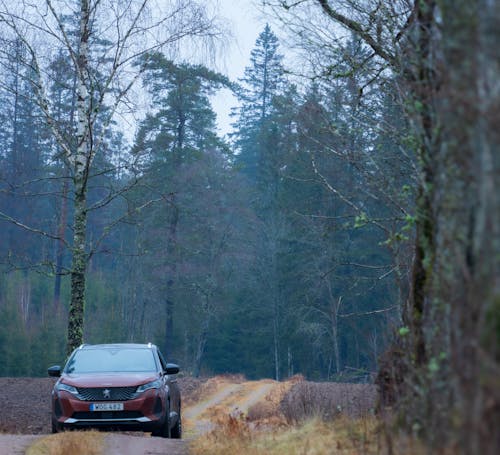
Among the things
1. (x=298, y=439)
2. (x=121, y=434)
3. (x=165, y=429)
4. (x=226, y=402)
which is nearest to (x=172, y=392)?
(x=165, y=429)

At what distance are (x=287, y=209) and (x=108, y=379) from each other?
122ft

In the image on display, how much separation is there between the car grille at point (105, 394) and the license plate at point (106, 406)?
2.8 inches

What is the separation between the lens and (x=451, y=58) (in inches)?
179

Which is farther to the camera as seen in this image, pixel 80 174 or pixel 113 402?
pixel 80 174

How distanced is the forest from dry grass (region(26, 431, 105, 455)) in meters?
3.44

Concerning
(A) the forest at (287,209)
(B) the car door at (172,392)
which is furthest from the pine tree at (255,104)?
(B) the car door at (172,392)

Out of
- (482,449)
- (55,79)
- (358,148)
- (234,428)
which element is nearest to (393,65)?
(358,148)

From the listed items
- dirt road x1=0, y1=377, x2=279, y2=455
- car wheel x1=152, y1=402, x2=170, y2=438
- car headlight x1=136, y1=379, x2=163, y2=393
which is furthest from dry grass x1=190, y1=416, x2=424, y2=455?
car headlight x1=136, y1=379, x2=163, y2=393

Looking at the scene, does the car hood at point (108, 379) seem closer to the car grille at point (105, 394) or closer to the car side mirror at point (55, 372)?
the car grille at point (105, 394)

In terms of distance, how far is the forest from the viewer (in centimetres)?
441

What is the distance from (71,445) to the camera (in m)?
9.70

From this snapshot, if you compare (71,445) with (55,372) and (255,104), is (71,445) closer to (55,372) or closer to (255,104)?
(55,372)

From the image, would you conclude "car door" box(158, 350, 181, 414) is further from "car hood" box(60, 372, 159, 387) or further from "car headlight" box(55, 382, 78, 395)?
"car headlight" box(55, 382, 78, 395)

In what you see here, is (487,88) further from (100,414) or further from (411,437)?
(100,414)
